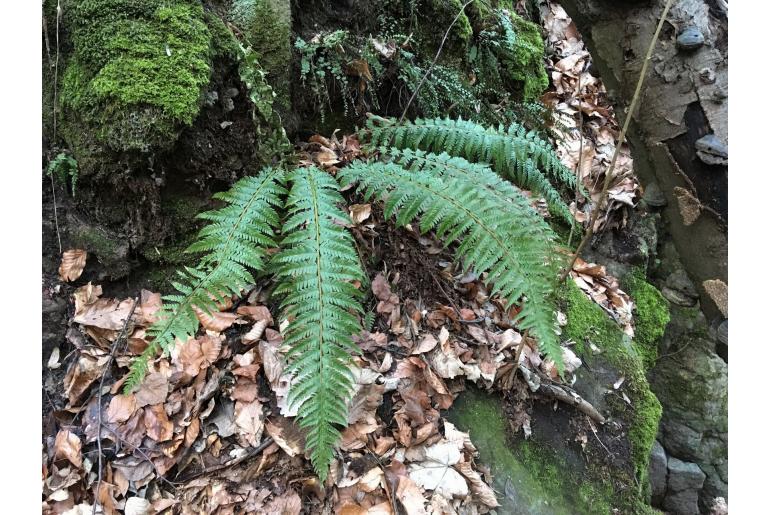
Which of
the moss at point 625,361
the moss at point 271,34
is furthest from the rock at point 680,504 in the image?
the moss at point 271,34

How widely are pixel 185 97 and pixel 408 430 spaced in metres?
1.85

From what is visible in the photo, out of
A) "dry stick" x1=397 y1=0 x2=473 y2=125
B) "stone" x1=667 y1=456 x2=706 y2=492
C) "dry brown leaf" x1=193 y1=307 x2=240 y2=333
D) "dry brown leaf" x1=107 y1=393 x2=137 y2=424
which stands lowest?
"stone" x1=667 y1=456 x2=706 y2=492

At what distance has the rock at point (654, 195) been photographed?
212 cm

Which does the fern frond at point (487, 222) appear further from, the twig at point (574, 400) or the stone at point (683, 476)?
the stone at point (683, 476)

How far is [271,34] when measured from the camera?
9.22ft

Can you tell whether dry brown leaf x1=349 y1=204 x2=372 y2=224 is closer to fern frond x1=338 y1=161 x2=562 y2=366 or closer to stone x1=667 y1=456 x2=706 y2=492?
fern frond x1=338 y1=161 x2=562 y2=366

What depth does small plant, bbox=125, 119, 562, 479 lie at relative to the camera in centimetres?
176

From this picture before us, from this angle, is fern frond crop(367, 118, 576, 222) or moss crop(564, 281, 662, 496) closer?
moss crop(564, 281, 662, 496)

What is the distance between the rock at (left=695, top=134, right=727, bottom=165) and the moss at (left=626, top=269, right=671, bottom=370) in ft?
6.24

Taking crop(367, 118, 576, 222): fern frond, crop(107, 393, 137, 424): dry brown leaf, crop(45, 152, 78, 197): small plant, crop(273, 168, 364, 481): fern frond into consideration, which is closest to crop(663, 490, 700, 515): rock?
crop(367, 118, 576, 222): fern frond

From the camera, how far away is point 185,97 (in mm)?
2180

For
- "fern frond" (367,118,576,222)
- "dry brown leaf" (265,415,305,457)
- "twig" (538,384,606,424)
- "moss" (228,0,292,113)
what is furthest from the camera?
"fern frond" (367,118,576,222)

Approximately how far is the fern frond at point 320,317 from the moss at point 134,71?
0.67 metres

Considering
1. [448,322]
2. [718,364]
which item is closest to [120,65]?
[448,322]
